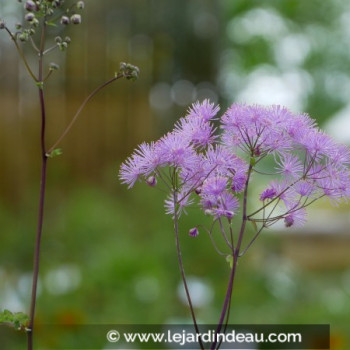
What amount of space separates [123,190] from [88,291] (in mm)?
919

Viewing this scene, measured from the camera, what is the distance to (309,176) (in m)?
0.55

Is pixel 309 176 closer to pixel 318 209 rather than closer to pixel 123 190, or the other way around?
pixel 123 190

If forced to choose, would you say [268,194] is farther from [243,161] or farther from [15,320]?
[15,320]

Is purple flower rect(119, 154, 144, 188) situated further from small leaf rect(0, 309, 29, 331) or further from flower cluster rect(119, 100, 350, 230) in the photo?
small leaf rect(0, 309, 29, 331)

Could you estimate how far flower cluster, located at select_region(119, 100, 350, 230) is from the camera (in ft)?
1.75

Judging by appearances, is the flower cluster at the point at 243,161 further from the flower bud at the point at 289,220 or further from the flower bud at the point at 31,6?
the flower bud at the point at 31,6

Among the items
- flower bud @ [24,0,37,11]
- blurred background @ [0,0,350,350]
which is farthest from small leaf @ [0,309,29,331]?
blurred background @ [0,0,350,350]

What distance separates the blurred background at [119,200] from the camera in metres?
2.00

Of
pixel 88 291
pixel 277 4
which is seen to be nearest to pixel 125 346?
pixel 88 291

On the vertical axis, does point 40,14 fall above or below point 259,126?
above

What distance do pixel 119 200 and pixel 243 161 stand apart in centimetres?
240

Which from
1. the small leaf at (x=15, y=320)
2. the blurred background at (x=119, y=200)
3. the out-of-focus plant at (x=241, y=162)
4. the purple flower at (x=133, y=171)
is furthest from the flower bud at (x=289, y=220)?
the blurred background at (x=119, y=200)

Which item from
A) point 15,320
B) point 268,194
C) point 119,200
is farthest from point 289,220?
point 119,200

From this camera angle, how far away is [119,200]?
9.64 ft
